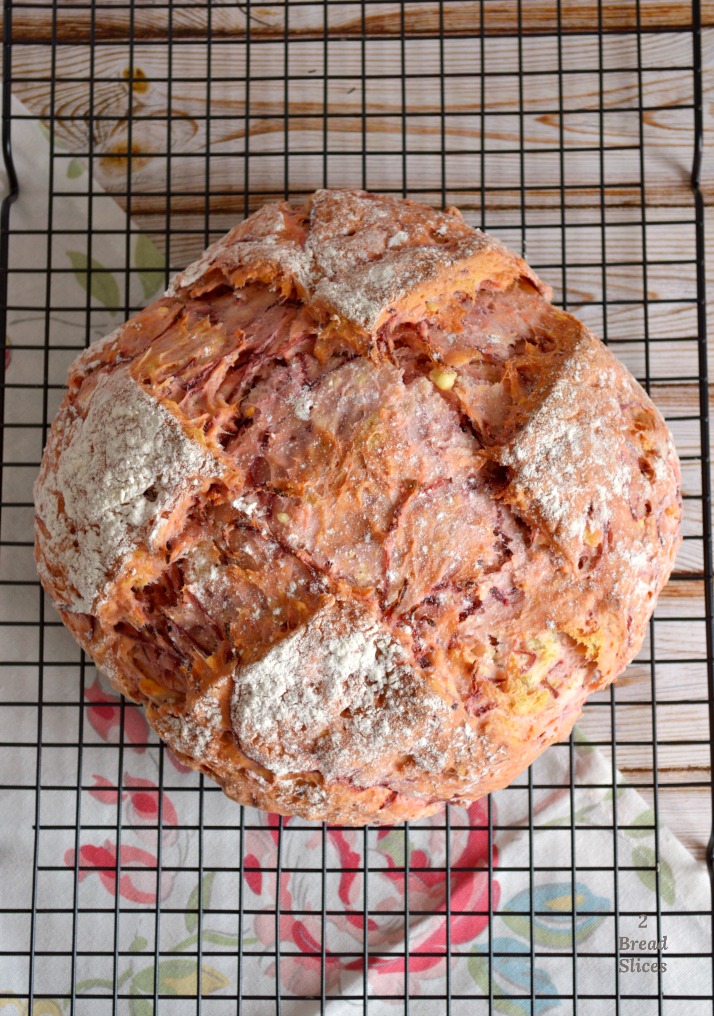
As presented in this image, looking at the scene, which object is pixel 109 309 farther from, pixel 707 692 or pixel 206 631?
pixel 707 692

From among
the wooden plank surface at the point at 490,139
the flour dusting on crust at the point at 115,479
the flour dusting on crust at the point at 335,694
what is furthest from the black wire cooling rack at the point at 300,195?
the flour dusting on crust at the point at 335,694

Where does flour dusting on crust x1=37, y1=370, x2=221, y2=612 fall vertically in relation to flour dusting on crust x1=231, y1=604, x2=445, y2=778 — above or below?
above

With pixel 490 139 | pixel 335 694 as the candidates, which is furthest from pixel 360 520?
pixel 490 139

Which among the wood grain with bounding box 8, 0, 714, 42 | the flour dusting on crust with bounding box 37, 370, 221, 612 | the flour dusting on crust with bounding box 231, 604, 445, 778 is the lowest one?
the flour dusting on crust with bounding box 231, 604, 445, 778

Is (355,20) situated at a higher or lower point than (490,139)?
higher

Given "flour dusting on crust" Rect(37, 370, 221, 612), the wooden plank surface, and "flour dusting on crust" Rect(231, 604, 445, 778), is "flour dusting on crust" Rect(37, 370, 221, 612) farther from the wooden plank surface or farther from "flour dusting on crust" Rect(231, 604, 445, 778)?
the wooden plank surface

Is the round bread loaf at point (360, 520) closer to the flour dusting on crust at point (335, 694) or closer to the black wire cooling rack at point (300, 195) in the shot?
the flour dusting on crust at point (335, 694)

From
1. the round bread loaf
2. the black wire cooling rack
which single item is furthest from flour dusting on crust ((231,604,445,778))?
the black wire cooling rack

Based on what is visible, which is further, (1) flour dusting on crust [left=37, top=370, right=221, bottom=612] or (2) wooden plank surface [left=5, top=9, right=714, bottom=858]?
(2) wooden plank surface [left=5, top=9, right=714, bottom=858]

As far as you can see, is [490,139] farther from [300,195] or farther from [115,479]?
[115,479]
